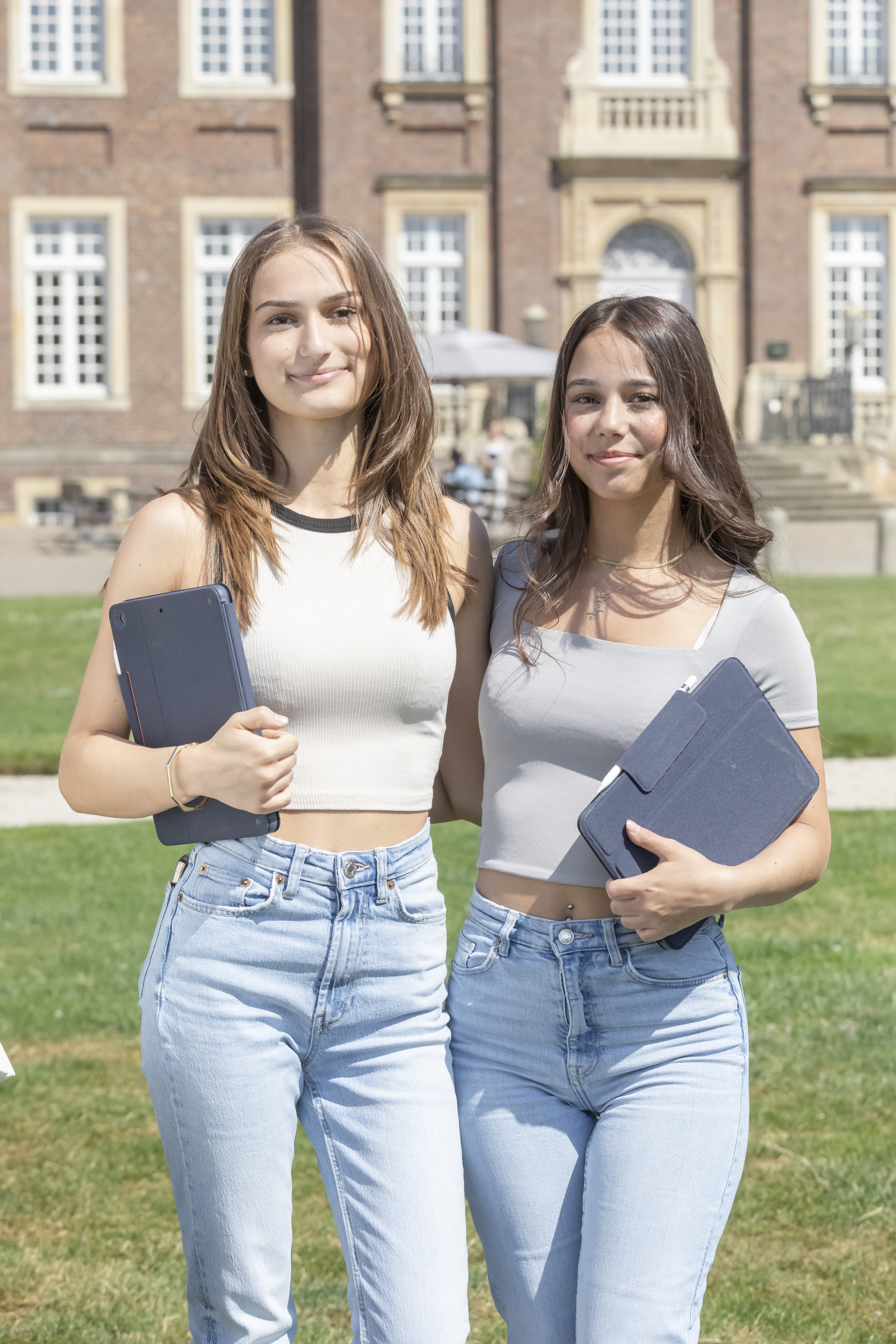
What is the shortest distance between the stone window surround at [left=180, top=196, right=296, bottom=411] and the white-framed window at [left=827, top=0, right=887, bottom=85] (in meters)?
10.3

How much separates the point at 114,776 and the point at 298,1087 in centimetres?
53

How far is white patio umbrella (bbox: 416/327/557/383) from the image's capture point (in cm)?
2225

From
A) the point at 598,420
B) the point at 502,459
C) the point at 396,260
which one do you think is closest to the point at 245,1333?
the point at 598,420

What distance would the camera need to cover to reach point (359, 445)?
2.54 m

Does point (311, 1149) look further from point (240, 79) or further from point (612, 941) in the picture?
point (240, 79)

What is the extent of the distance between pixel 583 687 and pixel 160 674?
2.08 ft

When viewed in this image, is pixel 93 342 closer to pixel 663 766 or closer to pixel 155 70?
pixel 155 70

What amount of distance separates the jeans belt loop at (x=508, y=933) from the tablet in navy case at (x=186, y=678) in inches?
15.4

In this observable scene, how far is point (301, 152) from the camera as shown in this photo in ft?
92.5

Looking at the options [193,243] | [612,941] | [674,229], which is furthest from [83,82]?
[612,941]

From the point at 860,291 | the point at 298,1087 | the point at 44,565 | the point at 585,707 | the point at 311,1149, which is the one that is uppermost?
the point at 860,291

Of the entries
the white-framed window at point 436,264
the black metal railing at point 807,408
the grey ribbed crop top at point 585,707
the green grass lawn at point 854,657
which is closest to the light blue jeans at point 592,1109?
the grey ribbed crop top at point 585,707

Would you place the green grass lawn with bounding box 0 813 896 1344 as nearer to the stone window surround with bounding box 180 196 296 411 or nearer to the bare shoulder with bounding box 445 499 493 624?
the bare shoulder with bounding box 445 499 493 624

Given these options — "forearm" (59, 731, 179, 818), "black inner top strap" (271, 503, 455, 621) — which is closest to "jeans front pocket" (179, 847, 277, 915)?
"forearm" (59, 731, 179, 818)
